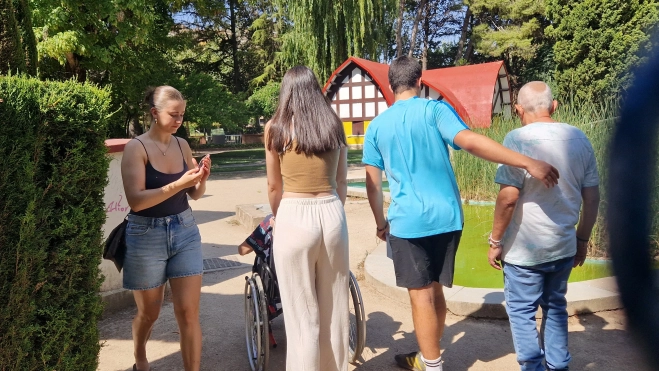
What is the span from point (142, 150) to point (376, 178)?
131 centimetres

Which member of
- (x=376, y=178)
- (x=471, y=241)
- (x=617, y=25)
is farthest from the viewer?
(x=617, y=25)

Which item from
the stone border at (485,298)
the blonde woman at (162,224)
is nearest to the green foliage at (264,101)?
the stone border at (485,298)

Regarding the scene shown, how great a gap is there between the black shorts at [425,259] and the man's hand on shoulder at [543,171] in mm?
596

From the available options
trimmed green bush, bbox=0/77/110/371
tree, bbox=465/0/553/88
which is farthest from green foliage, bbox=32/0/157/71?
tree, bbox=465/0/553/88

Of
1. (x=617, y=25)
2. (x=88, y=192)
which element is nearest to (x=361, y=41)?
(x=617, y=25)

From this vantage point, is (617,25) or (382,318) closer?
(382,318)

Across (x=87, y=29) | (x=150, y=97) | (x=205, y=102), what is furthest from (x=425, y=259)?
(x=205, y=102)

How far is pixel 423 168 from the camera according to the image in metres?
A: 2.85

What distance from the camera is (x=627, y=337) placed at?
1.17 meters

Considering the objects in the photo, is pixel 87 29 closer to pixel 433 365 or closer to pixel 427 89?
pixel 433 365

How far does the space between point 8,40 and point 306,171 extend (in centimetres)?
384

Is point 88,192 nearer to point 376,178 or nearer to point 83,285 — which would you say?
point 83,285

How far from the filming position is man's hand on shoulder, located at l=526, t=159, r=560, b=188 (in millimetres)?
2436

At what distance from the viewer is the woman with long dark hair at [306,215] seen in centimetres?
253
